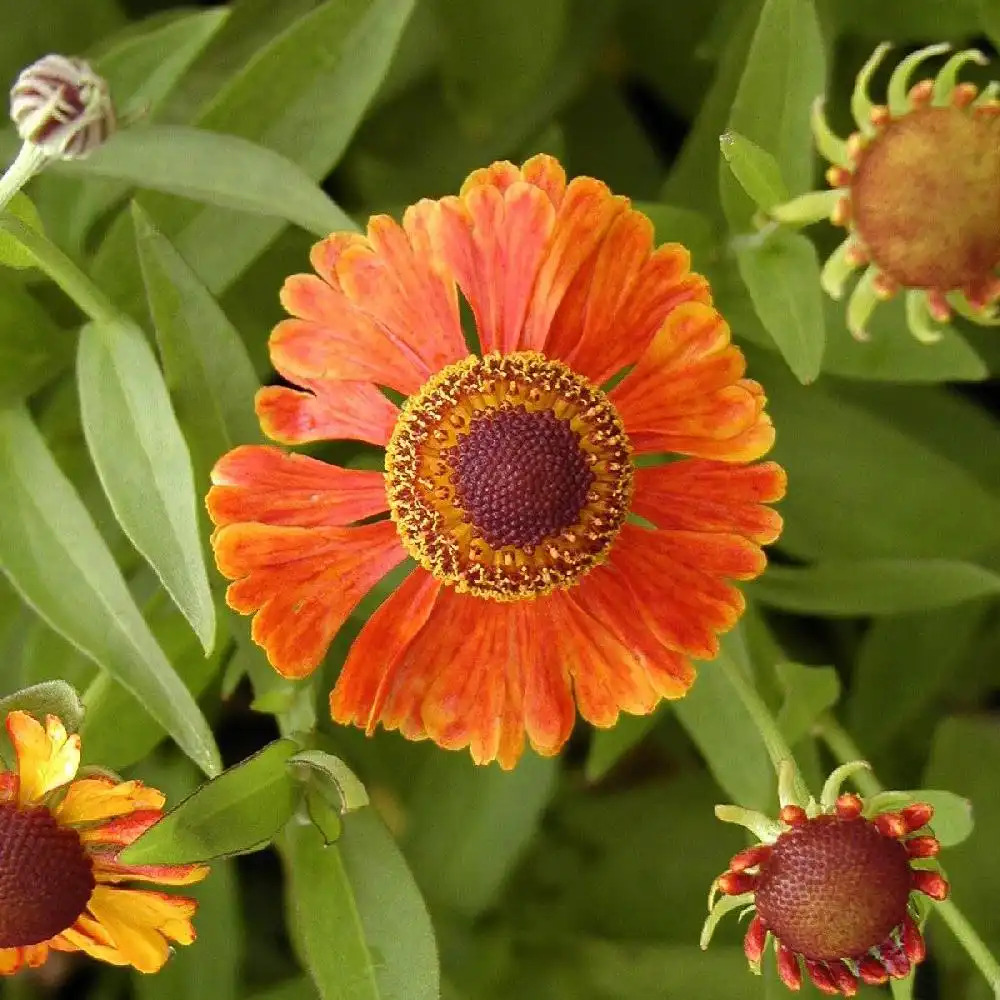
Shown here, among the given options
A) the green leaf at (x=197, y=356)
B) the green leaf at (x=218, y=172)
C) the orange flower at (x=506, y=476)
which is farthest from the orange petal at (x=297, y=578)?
the green leaf at (x=218, y=172)

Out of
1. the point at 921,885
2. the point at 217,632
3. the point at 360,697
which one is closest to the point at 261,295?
the point at 217,632

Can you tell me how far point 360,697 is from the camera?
1047 mm

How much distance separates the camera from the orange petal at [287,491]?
1.02m

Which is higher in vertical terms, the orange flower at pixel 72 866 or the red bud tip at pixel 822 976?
the orange flower at pixel 72 866

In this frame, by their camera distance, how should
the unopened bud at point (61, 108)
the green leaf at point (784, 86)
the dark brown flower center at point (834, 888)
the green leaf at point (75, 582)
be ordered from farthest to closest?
the green leaf at point (784, 86) → the green leaf at point (75, 582) → the dark brown flower center at point (834, 888) → the unopened bud at point (61, 108)

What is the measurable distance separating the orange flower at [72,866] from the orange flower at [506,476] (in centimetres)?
16

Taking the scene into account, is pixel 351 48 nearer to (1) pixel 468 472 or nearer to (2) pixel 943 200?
(1) pixel 468 472

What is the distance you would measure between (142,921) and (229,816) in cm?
11

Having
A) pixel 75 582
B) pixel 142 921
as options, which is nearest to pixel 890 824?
pixel 142 921

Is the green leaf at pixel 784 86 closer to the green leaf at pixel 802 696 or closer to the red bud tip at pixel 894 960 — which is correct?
the green leaf at pixel 802 696

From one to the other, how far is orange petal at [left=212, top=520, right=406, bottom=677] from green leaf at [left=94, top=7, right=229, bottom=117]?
0.44m

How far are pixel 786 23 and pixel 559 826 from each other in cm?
104

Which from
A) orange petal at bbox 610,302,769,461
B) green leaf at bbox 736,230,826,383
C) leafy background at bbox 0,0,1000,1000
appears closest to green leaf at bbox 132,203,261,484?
leafy background at bbox 0,0,1000,1000

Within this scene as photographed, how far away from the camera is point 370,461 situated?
129 centimetres
